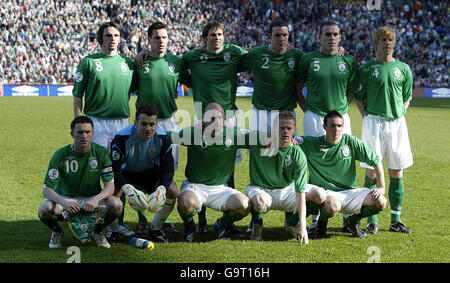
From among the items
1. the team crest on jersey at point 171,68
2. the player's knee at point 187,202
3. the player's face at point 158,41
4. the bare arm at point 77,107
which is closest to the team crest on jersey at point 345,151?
the player's knee at point 187,202

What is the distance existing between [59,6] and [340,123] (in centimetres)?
3229

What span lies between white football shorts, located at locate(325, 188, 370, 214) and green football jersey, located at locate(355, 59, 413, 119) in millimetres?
983

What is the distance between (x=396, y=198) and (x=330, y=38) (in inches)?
71.8

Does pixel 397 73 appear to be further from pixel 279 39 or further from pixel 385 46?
pixel 279 39

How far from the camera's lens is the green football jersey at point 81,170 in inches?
203

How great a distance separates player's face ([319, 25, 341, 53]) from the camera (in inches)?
231

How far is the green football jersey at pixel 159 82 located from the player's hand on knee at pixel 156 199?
1.25 metres

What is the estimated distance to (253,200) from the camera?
534cm

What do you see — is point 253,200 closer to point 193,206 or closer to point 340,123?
point 193,206

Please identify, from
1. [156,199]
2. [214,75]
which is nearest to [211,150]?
[156,199]

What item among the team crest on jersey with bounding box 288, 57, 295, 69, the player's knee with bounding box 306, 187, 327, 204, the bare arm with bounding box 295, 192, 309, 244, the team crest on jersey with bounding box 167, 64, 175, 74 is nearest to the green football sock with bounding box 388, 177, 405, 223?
the player's knee with bounding box 306, 187, 327, 204

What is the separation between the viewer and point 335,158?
18.5 feet

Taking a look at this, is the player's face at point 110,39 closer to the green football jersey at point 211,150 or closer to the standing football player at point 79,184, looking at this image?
the standing football player at point 79,184
